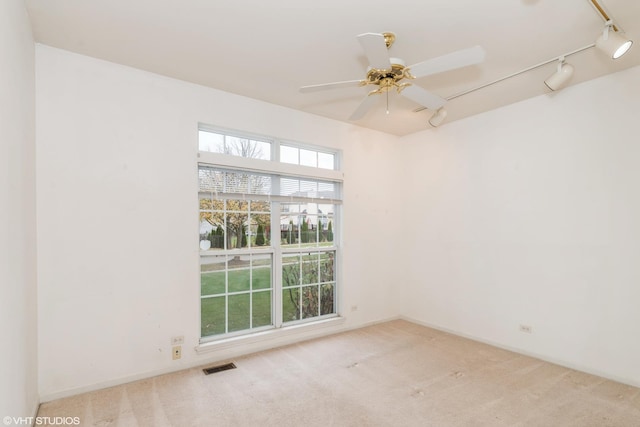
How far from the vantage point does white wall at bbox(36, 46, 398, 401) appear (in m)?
2.49

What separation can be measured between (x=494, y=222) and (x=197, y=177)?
3451 mm

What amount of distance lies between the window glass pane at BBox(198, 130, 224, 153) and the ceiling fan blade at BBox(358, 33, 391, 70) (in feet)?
6.41

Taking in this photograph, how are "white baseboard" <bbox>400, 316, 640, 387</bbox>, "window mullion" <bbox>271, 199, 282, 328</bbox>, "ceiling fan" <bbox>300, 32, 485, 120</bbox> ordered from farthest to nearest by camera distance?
"window mullion" <bbox>271, 199, 282, 328</bbox> → "white baseboard" <bbox>400, 316, 640, 387</bbox> → "ceiling fan" <bbox>300, 32, 485, 120</bbox>

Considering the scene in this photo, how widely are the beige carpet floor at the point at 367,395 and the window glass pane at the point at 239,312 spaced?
361mm

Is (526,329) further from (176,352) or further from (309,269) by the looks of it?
(176,352)

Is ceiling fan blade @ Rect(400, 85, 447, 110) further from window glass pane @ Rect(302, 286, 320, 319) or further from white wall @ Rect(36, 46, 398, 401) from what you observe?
window glass pane @ Rect(302, 286, 320, 319)

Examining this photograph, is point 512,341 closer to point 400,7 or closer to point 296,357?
point 296,357

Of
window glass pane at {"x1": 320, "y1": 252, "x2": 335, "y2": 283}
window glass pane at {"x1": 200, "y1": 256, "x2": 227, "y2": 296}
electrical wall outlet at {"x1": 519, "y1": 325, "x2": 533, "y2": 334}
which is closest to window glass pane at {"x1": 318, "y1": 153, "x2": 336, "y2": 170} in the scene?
window glass pane at {"x1": 320, "y1": 252, "x2": 335, "y2": 283}

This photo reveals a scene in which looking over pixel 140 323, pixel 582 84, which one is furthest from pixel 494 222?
pixel 140 323

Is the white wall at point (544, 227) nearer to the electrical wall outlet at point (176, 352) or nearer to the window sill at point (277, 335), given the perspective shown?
the window sill at point (277, 335)

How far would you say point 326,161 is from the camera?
168 inches

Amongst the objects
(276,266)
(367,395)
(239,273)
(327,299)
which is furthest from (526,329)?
(239,273)

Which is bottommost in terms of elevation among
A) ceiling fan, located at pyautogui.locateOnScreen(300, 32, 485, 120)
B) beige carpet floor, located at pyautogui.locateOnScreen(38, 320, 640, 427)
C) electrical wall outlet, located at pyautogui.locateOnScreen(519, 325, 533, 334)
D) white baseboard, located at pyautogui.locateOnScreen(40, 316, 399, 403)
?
beige carpet floor, located at pyautogui.locateOnScreen(38, 320, 640, 427)

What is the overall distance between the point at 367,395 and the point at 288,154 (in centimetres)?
271
